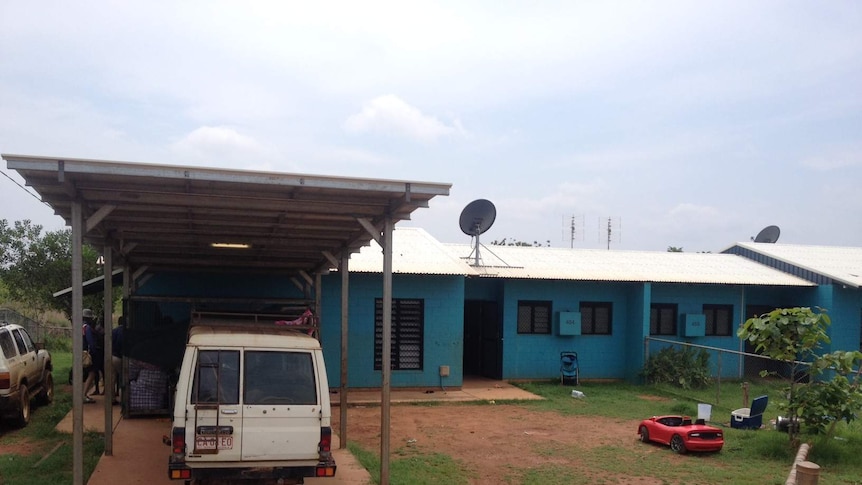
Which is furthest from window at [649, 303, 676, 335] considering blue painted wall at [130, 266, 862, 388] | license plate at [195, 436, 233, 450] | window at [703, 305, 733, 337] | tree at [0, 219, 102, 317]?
tree at [0, 219, 102, 317]

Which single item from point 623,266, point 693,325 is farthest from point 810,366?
point 623,266

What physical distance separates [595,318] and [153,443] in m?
12.7

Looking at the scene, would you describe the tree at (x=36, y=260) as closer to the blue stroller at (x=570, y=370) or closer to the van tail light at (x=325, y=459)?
the blue stroller at (x=570, y=370)

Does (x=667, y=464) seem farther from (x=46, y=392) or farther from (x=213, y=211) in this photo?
(x=46, y=392)

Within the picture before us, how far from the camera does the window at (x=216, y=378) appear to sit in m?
7.63

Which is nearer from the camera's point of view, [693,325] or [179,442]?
[179,442]

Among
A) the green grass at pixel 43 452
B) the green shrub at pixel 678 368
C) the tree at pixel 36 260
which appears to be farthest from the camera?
the tree at pixel 36 260

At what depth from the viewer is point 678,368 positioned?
62.8 feet

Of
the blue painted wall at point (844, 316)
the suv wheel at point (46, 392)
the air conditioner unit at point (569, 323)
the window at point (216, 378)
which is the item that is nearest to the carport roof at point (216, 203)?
the window at point (216, 378)

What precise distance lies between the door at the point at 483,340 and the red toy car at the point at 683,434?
7.78m

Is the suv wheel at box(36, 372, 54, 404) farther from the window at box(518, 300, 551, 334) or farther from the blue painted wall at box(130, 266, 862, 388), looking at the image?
the window at box(518, 300, 551, 334)

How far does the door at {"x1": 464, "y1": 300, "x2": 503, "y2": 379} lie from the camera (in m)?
20.1

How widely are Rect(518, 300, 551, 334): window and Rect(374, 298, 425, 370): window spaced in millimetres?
3249

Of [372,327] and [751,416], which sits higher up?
[372,327]
